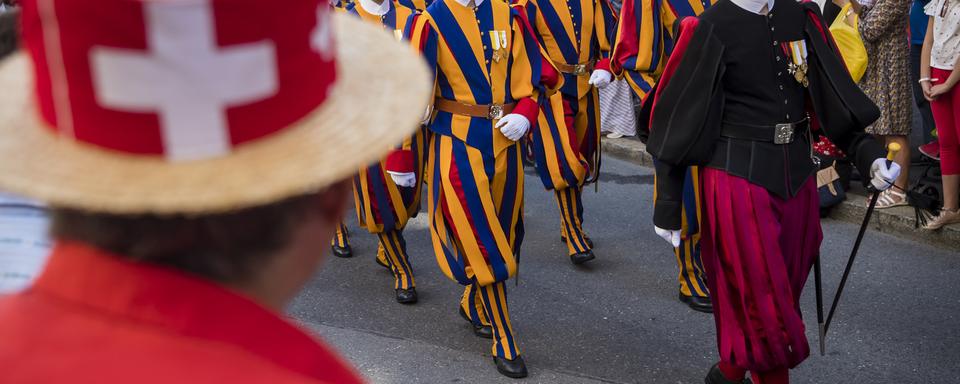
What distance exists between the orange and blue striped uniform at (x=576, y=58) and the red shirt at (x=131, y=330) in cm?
470

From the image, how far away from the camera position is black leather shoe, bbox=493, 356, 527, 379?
4090 mm

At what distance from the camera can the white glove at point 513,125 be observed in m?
4.02

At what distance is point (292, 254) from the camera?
1.01 m

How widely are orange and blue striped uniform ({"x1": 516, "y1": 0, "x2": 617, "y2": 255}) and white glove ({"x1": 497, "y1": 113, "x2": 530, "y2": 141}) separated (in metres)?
1.58

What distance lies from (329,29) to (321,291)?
170 inches

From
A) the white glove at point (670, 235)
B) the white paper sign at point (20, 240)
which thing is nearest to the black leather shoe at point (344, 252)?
the white glove at point (670, 235)

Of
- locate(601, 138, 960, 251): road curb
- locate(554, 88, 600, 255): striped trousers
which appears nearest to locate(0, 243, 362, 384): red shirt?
locate(554, 88, 600, 255): striped trousers

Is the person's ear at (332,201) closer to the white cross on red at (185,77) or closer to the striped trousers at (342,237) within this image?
the white cross on red at (185,77)

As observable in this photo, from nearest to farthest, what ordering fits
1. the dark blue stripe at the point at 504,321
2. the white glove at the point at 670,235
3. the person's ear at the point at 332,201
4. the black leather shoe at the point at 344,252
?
the person's ear at the point at 332,201, the white glove at the point at 670,235, the dark blue stripe at the point at 504,321, the black leather shoe at the point at 344,252

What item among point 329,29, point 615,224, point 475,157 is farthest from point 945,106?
point 329,29

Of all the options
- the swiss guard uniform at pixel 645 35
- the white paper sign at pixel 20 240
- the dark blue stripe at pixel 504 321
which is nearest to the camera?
the white paper sign at pixel 20 240

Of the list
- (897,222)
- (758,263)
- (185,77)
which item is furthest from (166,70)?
(897,222)

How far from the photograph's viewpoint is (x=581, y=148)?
5.90 metres

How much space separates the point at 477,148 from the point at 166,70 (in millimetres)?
3185
